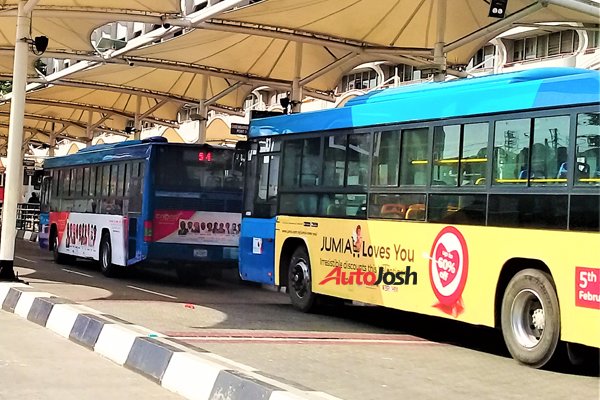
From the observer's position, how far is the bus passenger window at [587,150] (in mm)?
8719

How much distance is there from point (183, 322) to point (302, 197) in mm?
2836

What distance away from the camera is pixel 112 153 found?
67.6 ft

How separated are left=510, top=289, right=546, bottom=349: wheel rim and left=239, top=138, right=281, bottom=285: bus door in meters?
5.49

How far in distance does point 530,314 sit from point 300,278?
5.03m

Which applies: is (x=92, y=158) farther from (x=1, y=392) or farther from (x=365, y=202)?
(x=1, y=392)

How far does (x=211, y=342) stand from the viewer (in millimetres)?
10266

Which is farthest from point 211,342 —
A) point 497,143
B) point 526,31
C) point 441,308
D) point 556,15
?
point 526,31

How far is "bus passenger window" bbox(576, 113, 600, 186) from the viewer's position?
8.72 metres

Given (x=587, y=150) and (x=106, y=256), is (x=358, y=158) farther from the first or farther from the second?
(x=106, y=256)

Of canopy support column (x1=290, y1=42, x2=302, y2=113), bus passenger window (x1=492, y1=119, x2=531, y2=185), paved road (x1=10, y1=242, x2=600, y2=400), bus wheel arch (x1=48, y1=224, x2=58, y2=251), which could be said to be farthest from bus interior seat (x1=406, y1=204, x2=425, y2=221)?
canopy support column (x1=290, y1=42, x2=302, y2=113)

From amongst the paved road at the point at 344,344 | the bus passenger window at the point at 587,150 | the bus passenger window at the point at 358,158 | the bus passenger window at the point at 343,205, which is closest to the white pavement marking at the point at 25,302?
the paved road at the point at 344,344

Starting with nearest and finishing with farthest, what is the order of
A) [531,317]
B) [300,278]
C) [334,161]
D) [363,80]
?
[531,317] < [334,161] < [300,278] < [363,80]

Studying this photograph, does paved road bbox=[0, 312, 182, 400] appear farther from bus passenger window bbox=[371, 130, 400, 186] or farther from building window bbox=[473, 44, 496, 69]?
building window bbox=[473, 44, 496, 69]

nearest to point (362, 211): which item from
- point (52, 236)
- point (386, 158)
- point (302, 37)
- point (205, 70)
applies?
point (386, 158)
